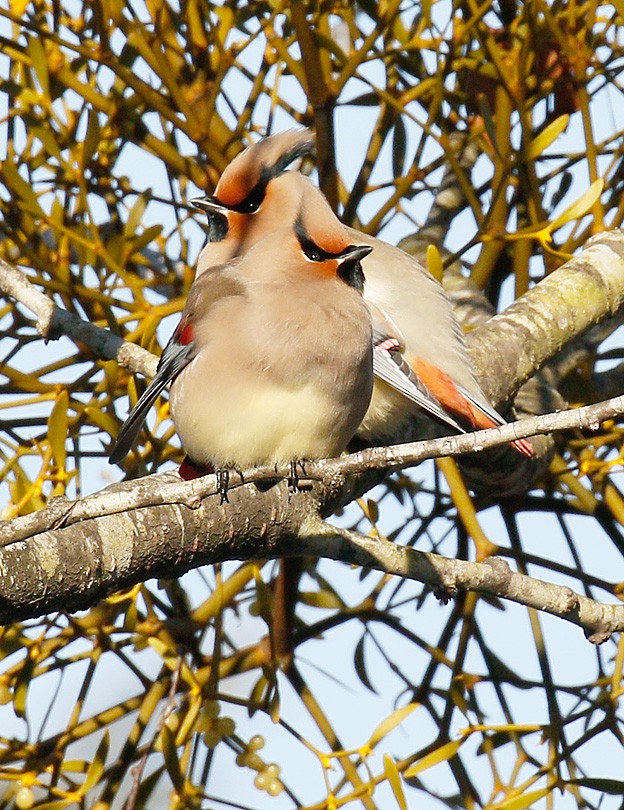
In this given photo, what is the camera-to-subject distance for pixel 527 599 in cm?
144

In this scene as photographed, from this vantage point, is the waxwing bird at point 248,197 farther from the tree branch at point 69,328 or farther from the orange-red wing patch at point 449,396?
the orange-red wing patch at point 449,396

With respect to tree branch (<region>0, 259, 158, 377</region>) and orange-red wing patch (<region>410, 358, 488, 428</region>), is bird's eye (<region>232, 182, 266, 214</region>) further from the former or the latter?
orange-red wing patch (<region>410, 358, 488, 428</region>)

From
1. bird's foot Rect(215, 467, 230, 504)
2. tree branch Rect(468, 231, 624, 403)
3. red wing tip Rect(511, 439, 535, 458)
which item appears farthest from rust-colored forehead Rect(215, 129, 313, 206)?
bird's foot Rect(215, 467, 230, 504)

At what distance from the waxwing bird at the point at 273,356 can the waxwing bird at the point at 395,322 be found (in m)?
0.11

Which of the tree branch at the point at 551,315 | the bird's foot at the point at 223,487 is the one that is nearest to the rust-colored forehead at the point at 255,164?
the tree branch at the point at 551,315

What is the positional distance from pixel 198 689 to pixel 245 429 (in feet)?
1.35

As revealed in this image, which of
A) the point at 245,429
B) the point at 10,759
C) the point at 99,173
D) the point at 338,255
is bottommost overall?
the point at 10,759

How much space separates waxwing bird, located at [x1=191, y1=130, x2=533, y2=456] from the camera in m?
1.92

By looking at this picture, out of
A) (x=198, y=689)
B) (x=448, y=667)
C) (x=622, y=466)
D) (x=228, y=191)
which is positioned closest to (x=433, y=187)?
(x=228, y=191)

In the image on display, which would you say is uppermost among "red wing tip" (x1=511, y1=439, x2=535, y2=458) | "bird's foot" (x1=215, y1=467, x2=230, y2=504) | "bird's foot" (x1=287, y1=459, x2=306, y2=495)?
"red wing tip" (x1=511, y1=439, x2=535, y2=458)

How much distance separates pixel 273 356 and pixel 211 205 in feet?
1.54

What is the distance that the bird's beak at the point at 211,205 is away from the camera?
78.0 inches

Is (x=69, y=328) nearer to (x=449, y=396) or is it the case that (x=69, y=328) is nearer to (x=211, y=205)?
(x=211, y=205)

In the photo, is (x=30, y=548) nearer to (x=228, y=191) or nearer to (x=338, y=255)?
(x=338, y=255)
